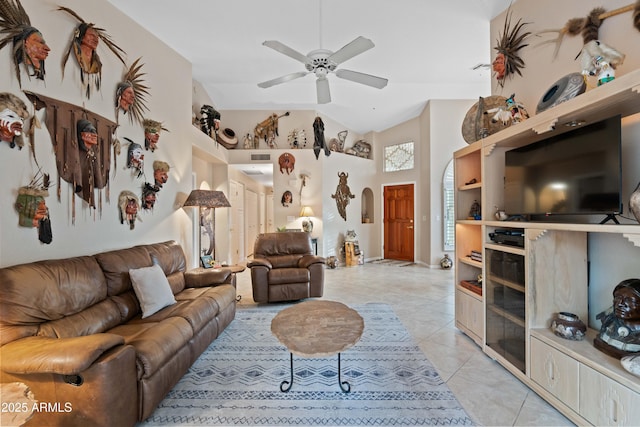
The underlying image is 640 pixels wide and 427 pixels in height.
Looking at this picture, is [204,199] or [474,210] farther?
[204,199]

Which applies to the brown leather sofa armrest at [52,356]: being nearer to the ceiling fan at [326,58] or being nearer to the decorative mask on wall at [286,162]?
the ceiling fan at [326,58]

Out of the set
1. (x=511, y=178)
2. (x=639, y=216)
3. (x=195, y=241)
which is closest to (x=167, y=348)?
(x=639, y=216)

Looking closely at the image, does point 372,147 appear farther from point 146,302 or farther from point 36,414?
point 36,414

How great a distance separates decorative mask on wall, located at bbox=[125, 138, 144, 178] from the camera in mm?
2865

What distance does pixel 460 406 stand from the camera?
1767mm

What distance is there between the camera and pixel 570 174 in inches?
69.2

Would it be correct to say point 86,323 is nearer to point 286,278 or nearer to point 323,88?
point 286,278

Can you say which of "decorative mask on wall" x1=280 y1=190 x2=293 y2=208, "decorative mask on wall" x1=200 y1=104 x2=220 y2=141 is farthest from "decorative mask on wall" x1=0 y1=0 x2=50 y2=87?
"decorative mask on wall" x1=280 y1=190 x2=293 y2=208

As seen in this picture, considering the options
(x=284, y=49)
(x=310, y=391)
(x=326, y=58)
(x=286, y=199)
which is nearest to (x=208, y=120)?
(x=286, y=199)

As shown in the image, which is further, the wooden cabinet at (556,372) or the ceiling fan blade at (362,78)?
the ceiling fan blade at (362,78)

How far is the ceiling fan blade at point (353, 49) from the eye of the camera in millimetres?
2369

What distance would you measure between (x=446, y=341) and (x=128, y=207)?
3.58 m

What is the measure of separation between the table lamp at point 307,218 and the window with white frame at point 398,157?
2.66m

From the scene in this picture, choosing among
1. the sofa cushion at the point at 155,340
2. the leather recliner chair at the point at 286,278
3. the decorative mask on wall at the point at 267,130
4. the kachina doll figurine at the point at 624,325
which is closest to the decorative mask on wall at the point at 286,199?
the decorative mask on wall at the point at 267,130
